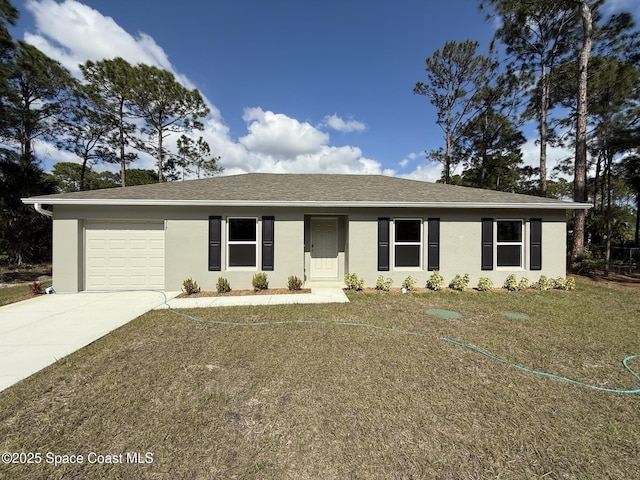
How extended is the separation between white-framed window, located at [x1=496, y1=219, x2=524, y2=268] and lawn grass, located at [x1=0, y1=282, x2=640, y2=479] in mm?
3916

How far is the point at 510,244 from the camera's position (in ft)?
27.8

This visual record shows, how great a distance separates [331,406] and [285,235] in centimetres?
572

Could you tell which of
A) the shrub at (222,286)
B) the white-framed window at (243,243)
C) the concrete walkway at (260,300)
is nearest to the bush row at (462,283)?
the concrete walkway at (260,300)

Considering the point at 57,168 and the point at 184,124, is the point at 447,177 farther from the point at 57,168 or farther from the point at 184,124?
the point at 57,168

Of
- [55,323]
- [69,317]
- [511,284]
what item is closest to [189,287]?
[69,317]

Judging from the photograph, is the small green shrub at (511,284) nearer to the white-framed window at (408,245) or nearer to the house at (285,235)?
the house at (285,235)

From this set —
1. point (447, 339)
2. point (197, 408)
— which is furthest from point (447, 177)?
point (197, 408)

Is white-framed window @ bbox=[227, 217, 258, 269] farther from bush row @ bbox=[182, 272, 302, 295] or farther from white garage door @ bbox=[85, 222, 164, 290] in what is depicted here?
white garage door @ bbox=[85, 222, 164, 290]

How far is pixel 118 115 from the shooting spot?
18.3 meters

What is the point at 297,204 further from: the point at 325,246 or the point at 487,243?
the point at 487,243

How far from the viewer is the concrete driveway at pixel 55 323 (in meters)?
3.66

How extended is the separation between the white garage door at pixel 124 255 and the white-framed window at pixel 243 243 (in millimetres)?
2106

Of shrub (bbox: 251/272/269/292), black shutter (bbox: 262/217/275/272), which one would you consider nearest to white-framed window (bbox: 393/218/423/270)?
black shutter (bbox: 262/217/275/272)

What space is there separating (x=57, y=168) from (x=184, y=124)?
25190 millimetres
